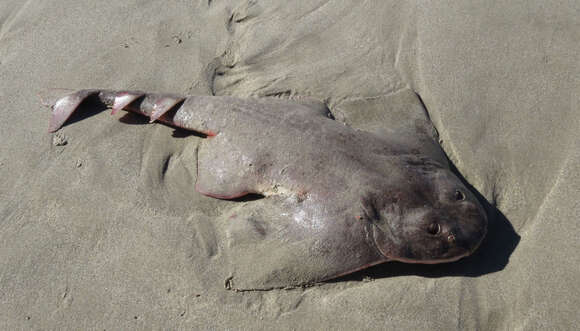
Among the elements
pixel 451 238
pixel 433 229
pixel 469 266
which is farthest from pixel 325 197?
pixel 469 266

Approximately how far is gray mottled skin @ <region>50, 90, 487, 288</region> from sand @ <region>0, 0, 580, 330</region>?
0.21 m

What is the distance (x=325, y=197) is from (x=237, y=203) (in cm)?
97

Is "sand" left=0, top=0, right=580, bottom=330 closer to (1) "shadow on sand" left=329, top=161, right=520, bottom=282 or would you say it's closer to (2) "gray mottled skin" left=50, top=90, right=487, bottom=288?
(1) "shadow on sand" left=329, top=161, right=520, bottom=282

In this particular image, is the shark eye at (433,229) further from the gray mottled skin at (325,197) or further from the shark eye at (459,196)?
the shark eye at (459,196)

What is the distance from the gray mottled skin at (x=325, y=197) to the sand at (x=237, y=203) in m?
0.21

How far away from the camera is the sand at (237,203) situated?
10.8 feet

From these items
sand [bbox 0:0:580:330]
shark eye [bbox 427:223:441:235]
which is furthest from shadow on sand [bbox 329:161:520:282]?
shark eye [bbox 427:223:441:235]

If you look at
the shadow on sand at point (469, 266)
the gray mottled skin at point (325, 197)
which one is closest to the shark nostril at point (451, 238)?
the gray mottled skin at point (325, 197)

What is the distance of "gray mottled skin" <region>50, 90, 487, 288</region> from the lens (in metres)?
3.27

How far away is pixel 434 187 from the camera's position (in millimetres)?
3479

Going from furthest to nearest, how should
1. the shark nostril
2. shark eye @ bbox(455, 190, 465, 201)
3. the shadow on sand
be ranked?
1. shark eye @ bbox(455, 190, 465, 201)
2. the shadow on sand
3. the shark nostril

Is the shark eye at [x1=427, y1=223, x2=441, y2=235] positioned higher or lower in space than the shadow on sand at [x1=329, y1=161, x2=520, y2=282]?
higher

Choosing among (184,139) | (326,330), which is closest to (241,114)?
(184,139)

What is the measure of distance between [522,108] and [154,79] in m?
4.35
